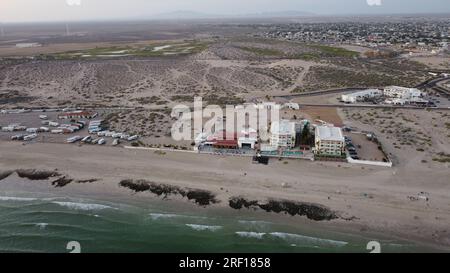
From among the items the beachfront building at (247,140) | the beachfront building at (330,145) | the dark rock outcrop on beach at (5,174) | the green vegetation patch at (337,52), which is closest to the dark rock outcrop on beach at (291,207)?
the beachfront building at (330,145)

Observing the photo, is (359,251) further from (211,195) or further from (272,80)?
(272,80)

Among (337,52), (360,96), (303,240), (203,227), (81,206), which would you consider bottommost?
(303,240)

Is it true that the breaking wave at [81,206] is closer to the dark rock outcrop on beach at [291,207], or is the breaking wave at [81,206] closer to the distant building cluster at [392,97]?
the dark rock outcrop on beach at [291,207]

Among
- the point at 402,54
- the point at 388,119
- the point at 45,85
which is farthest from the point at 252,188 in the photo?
the point at 402,54

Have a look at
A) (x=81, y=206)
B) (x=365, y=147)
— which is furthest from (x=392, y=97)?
(x=81, y=206)

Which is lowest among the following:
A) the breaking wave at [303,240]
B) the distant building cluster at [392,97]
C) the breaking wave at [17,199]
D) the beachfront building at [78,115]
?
the breaking wave at [303,240]

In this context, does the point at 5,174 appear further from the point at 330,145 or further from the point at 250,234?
the point at 330,145

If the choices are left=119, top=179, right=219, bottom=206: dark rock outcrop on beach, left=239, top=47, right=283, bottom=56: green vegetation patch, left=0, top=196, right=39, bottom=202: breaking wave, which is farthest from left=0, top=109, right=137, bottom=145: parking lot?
left=239, top=47, right=283, bottom=56: green vegetation patch
